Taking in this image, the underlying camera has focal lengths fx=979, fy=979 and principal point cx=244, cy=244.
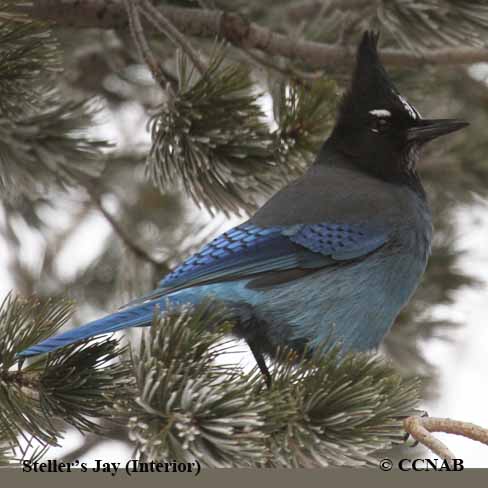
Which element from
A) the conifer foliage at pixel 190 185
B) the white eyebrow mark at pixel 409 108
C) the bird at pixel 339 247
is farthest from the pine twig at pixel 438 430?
the white eyebrow mark at pixel 409 108

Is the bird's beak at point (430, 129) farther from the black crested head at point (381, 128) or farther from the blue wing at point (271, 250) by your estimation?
the blue wing at point (271, 250)

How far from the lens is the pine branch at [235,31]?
3.13 metres

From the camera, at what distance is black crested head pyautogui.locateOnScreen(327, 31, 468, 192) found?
348 centimetres

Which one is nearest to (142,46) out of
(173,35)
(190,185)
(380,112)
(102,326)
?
(173,35)

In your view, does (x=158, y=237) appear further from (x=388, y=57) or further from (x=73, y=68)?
(x=388, y=57)

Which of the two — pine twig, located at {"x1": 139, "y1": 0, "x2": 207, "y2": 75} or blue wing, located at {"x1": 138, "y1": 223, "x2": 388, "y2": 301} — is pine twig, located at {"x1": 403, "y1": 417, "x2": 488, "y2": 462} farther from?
pine twig, located at {"x1": 139, "y1": 0, "x2": 207, "y2": 75}

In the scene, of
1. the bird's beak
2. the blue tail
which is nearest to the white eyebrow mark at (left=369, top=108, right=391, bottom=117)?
the bird's beak

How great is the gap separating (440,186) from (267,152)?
155cm

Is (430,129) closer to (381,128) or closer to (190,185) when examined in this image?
(381,128)

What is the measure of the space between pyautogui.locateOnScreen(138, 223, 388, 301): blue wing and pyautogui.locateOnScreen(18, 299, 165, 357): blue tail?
19 cm

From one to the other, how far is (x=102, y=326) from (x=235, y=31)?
1.26 meters

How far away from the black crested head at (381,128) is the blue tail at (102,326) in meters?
1.26

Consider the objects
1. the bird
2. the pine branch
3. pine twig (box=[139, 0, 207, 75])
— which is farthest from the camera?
the pine branch

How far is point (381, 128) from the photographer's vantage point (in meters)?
3.66
